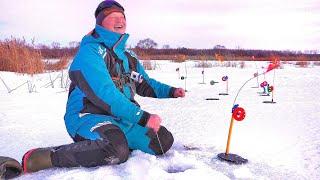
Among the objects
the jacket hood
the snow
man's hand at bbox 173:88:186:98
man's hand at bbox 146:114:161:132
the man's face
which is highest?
the man's face

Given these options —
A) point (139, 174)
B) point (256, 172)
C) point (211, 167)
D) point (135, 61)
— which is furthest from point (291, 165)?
point (135, 61)

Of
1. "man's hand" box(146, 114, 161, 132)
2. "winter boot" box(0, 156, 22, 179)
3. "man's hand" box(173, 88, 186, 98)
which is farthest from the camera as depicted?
"man's hand" box(173, 88, 186, 98)

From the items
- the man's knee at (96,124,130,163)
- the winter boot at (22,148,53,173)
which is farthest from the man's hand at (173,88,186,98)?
the winter boot at (22,148,53,173)

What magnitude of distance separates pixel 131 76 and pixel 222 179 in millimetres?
1095

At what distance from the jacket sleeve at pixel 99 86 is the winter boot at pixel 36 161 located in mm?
435

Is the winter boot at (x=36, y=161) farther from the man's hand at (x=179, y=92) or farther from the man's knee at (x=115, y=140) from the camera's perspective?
the man's hand at (x=179, y=92)

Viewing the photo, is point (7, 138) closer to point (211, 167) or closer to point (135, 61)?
point (135, 61)

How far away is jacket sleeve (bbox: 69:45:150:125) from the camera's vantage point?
2430 mm

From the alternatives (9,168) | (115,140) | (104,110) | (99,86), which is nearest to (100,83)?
(99,86)

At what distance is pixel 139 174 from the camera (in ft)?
7.37

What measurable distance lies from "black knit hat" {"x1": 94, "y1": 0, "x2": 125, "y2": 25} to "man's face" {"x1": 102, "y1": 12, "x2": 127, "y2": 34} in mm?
25

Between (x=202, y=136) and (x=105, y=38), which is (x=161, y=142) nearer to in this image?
(x=202, y=136)

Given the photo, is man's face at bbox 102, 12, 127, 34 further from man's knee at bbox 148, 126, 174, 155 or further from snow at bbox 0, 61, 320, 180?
snow at bbox 0, 61, 320, 180

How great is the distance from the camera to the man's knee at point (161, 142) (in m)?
2.75
